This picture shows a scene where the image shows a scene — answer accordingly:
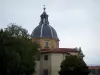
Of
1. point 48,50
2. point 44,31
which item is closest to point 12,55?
point 48,50

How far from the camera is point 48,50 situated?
67.6m

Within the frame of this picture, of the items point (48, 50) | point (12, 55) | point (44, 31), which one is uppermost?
point (44, 31)

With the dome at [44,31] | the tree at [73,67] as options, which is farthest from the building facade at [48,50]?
the tree at [73,67]

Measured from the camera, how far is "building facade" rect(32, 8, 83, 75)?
65.5 meters

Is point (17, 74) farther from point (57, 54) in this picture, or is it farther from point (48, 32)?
point (48, 32)

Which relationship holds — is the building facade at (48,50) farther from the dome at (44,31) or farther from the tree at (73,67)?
the tree at (73,67)

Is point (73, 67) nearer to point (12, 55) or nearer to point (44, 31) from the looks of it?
point (44, 31)

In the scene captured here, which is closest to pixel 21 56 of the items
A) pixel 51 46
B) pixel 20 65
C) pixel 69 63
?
pixel 20 65

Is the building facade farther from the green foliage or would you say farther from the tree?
the green foliage

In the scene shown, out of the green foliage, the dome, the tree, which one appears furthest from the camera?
the dome

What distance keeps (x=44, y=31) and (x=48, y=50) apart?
8.07 metres

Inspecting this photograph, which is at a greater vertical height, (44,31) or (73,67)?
(44,31)

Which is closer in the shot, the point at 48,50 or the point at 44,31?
the point at 48,50

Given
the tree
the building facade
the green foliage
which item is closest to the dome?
the building facade
